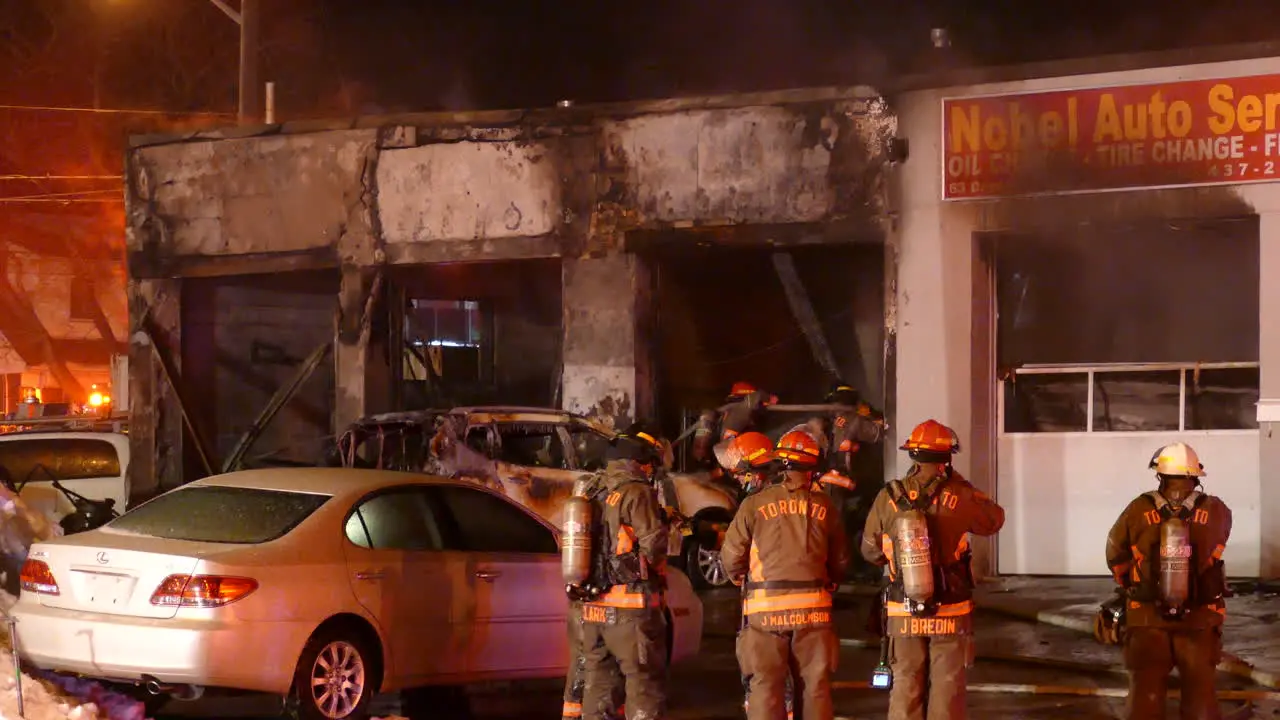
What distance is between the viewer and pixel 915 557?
20.6 ft

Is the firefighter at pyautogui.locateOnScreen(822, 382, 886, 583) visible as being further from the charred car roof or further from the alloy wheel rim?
the alloy wheel rim

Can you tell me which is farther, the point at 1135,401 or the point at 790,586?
the point at 1135,401

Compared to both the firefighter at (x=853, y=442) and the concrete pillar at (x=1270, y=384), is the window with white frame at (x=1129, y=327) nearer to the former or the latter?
the concrete pillar at (x=1270, y=384)

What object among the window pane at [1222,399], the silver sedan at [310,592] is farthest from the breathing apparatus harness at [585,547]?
the window pane at [1222,399]

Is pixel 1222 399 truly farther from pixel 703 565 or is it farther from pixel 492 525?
pixel 492 525

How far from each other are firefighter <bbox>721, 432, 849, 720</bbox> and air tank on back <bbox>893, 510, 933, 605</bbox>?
38cm

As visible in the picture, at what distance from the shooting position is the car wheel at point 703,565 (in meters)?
13.1

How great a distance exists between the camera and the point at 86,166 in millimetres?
37656

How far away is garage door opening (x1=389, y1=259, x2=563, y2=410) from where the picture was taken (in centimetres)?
1966

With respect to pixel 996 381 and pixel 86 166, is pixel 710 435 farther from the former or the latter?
pixel 86 166

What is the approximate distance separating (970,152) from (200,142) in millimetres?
9079

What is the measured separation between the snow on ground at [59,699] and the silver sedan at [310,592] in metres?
0.14

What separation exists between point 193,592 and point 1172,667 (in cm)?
474

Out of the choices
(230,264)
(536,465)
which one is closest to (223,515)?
(536,465)
